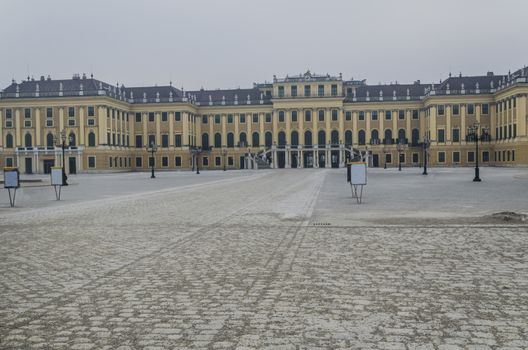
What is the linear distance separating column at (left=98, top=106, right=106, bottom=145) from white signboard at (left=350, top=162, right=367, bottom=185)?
68.4 m

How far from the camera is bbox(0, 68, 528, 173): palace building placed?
84062 mm

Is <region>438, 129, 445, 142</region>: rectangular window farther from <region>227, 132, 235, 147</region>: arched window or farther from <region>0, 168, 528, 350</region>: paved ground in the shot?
<region>0, 168, 528, 350</region>: paved ground

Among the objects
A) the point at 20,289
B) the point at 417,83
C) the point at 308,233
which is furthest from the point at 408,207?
the point at 417,83

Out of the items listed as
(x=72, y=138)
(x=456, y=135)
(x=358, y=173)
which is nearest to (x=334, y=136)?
(x=456, y=135)

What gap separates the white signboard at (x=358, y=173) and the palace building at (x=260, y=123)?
68346 millimetres

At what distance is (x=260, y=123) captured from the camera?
328 feet

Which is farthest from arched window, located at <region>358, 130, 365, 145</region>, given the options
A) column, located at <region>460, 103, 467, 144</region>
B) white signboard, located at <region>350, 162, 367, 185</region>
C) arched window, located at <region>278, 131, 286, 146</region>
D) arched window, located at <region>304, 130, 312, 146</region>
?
white signboard, located at <region>350, 162, 367, 185</region>

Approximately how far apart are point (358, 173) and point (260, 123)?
8097cm

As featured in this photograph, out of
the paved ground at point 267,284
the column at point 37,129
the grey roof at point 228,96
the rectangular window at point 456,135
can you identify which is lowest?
the paved ground at point 267,284

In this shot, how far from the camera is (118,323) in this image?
18.3 ft

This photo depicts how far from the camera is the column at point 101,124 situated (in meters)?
83.0

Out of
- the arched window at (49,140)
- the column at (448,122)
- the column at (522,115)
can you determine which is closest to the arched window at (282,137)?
the column at (448,122)

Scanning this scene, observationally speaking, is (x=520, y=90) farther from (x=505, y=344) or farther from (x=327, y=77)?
(x=505, y=344)

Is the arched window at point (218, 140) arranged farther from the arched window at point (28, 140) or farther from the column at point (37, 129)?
the arched window at point (28, 140)
